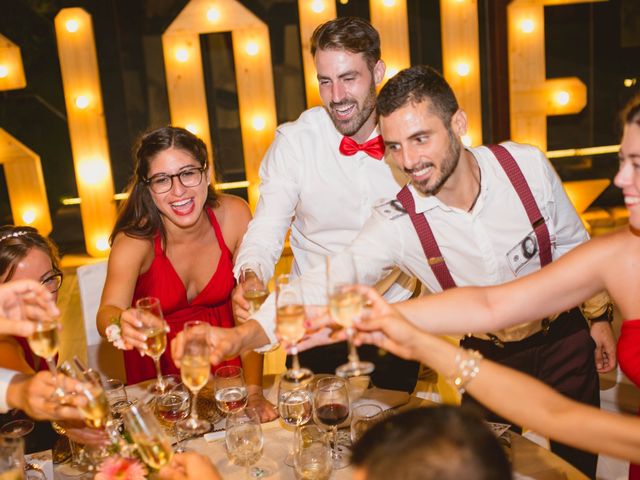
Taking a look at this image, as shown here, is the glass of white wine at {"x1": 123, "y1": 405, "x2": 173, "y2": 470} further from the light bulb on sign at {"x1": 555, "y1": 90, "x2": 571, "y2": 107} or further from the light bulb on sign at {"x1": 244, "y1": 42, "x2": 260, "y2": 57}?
the light bulb on sign at {"x1": 555, "y1": 90, "x2": 571, "y2": 107}

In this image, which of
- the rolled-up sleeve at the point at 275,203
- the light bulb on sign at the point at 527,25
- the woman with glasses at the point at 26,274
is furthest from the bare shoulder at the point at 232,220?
the light bulb on sign at the point at 527,25

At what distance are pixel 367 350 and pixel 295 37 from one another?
3499 millimetres

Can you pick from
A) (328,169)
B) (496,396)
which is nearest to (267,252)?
(328,169)

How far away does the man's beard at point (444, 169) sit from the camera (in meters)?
2.60

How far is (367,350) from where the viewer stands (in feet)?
11.1

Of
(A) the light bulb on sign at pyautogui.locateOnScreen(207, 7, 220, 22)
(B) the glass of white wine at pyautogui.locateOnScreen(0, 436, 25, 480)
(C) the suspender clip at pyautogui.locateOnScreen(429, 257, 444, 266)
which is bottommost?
(B) the glass of white wine at pyautogui.locateOnScreen(0, 436, 25, 480)

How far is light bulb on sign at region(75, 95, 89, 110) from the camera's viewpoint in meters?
5.47

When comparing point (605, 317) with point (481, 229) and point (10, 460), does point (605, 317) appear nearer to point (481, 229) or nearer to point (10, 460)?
point (481, 229)

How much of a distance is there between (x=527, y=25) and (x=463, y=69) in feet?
1.76

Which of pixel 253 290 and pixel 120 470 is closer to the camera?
pixel 120 470

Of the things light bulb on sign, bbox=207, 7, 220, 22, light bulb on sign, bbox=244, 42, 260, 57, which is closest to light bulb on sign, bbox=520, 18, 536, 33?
light bulb on sign, bbox=244, 42, 260, 57

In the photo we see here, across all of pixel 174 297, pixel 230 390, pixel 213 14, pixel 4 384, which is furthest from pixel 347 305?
pixel 213 14

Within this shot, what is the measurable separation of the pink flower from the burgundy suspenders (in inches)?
49.5

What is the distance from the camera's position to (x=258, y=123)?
549cm
